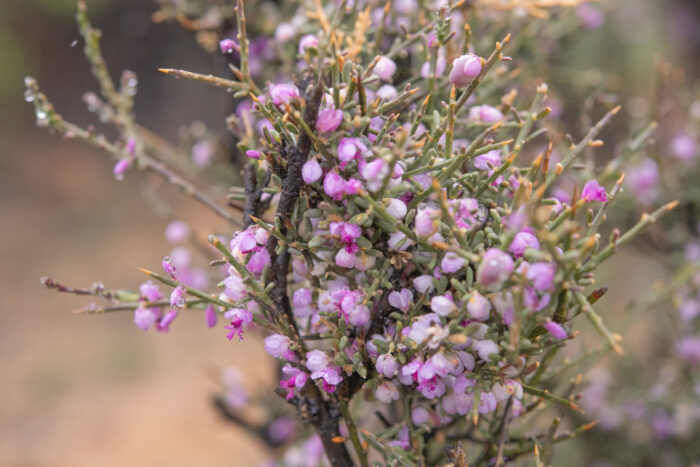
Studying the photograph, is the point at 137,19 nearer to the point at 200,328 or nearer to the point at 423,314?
the point at 200,328

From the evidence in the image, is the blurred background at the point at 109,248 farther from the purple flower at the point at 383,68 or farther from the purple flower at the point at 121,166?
the purple flower at the point at 383,68

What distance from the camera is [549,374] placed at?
59 centimetres

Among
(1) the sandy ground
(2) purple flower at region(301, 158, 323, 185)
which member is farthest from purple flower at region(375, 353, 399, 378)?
(1) the sandy ground

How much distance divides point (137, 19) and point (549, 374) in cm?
233

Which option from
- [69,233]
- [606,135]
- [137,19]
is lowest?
[69,233]

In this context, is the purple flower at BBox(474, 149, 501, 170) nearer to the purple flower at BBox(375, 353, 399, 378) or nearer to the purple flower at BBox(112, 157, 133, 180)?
the purple flower at BBox(375, 353, 399, 378)

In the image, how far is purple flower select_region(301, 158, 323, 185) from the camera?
40 cm

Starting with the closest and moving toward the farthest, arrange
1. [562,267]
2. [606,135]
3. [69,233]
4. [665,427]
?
[562,267], [665,427], [606,135], [69,233]

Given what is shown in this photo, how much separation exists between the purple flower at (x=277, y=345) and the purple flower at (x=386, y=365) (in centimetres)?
7

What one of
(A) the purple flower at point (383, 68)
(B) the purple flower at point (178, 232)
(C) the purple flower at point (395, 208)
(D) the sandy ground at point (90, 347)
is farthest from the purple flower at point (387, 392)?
(D) the sandy ground at point (90, 347)

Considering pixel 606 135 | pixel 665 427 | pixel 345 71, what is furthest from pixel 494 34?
pixel 606 135

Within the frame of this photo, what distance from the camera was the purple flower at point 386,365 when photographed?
0.42 m

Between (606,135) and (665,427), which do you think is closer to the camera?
(665,427)

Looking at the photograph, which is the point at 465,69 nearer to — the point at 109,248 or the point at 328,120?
the point at 328,120
